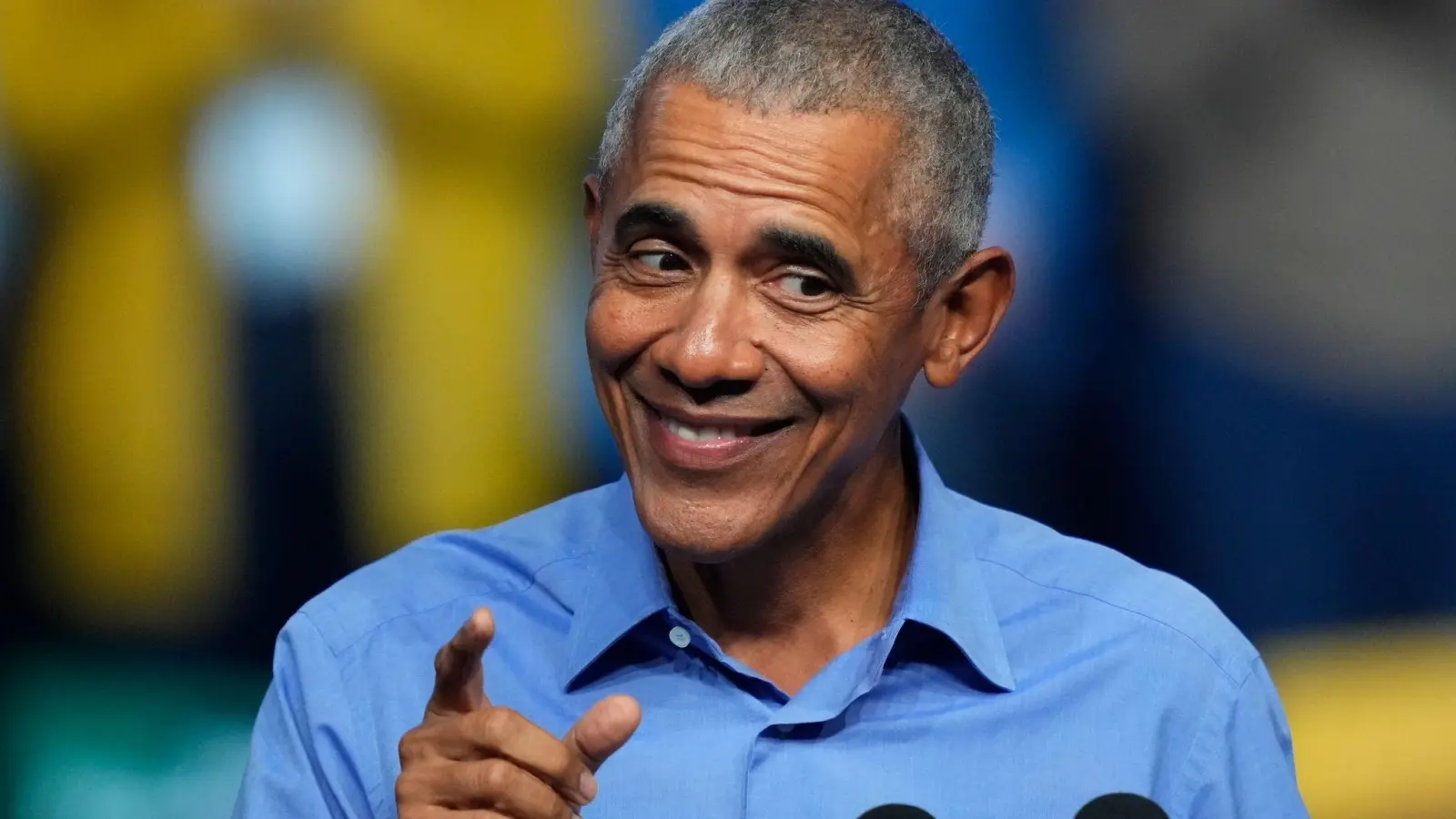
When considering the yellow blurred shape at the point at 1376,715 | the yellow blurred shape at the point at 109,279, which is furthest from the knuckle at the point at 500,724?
the yellow blurred shape at the point at 1376,715

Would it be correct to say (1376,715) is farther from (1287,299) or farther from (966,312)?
(966,312)

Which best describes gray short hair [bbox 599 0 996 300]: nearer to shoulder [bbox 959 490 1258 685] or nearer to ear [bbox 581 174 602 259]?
ear [bbox 581 174 602 259]

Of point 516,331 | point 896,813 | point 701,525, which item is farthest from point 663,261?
point 516,331

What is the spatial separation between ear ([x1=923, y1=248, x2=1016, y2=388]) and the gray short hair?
0.10ft

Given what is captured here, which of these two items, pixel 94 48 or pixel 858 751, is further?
pixel 94 48

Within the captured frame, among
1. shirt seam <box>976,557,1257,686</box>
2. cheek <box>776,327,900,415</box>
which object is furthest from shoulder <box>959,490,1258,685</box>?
cheek <box>776,327,900,415</box>

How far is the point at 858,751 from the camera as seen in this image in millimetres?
1828

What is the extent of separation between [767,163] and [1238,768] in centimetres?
86

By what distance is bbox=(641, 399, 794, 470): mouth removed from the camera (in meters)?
1.76

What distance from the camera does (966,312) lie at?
201cm

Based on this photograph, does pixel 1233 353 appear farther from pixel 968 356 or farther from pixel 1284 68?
pixel 968 356

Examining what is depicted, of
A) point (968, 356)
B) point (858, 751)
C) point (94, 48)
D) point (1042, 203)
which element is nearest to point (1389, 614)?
point (1042, 203)

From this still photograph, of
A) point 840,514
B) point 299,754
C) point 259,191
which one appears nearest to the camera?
point 299,754

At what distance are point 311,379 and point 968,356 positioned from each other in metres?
1.18
